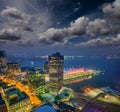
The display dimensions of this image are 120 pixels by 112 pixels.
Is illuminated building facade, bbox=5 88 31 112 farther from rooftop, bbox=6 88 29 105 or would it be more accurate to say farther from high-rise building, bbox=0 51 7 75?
high-rise building, bbox=0 51 7 75

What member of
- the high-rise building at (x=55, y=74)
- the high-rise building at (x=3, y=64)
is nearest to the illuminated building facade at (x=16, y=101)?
the high-rise building at (x=55, y=74)

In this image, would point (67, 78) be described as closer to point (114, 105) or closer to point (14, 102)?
point (14, 102)

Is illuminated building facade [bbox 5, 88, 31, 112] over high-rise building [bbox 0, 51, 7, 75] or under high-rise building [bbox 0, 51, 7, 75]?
under

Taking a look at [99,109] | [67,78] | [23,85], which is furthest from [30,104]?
[67,78]

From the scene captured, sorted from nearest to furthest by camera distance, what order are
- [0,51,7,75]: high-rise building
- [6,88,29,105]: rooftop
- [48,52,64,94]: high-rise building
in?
1. [6,88,29,105]: rooftop
2. [48,52,64,94]: high-rise building
3. [0,51,7,75]: high-rise building

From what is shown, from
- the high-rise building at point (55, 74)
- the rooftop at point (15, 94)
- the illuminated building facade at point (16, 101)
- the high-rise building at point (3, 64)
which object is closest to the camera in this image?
the illuminated building facade at point (16, 101)

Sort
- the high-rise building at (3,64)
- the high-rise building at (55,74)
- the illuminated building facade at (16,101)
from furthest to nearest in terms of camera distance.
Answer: the high-rise building at (3,64)
the high-rise building at (55,74)
the illuminated building facade at (16,101)

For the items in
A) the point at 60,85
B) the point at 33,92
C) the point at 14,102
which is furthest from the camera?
the point at 60,85

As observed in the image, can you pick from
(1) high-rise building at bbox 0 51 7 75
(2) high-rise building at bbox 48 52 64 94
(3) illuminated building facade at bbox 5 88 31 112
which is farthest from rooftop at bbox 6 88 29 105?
(1) high-rise building at bbox 0 51 7 75

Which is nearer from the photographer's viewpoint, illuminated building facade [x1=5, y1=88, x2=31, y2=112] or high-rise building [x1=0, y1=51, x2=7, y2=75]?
illuminated building facade [x1=5, y1=88, x2=31, y2=112]

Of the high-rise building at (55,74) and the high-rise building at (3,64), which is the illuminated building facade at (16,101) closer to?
the high-rise building at (55,74)

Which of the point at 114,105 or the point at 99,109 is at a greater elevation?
the point at 99,109
